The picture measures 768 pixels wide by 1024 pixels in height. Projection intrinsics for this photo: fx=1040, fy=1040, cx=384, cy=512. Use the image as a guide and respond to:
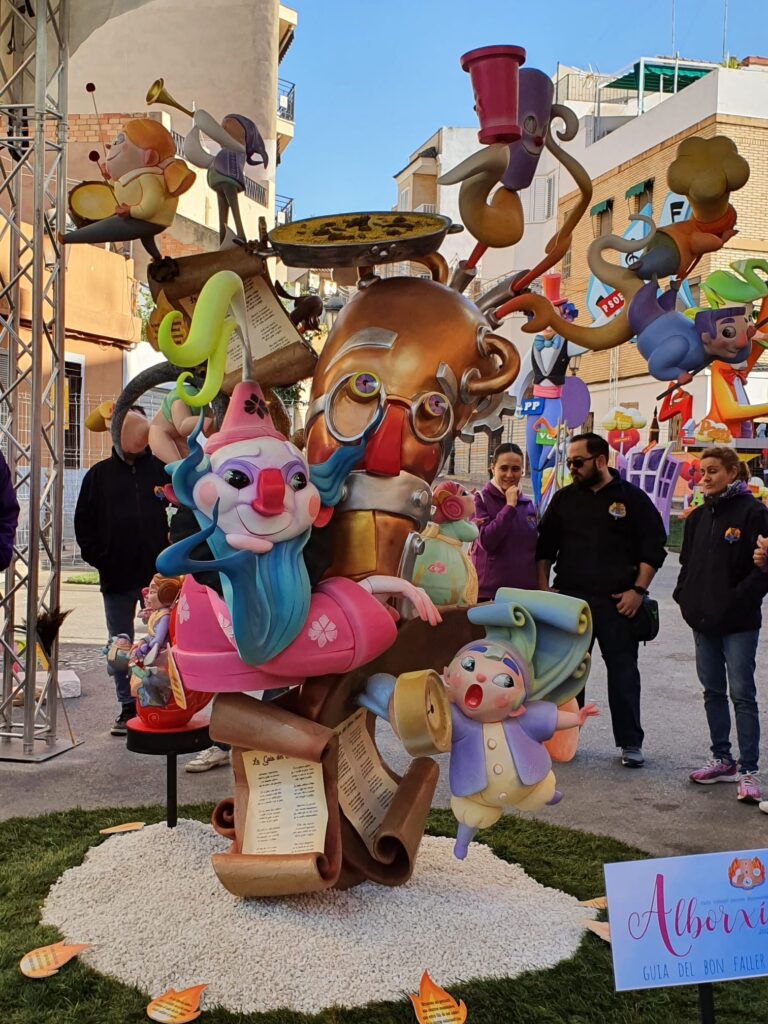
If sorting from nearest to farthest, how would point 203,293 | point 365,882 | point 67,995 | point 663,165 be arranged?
point 67,995 → point 203,293 → point 365,882 → point 663,165

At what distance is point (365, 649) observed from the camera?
3000mm

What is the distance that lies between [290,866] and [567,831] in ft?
5.13

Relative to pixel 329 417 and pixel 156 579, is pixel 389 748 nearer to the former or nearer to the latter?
pixel 156 579

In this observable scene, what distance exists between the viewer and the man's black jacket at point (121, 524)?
5504 millimetres

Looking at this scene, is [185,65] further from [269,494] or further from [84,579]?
[269,494]

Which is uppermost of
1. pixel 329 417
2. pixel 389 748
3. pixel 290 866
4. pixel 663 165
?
pixel 663 165

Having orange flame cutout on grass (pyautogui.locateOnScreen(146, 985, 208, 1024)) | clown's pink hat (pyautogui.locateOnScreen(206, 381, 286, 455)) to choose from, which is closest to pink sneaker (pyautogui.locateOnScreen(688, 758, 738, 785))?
orange flame cutout on grass (pyautogui.locateOnScreen(146, 985, 208, 1024))

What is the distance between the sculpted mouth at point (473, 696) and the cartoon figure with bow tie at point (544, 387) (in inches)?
329

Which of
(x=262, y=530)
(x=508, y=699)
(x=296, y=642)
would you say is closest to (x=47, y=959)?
(x=296, y=642)

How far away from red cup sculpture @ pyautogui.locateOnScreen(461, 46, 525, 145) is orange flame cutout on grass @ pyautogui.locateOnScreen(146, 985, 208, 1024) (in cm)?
256

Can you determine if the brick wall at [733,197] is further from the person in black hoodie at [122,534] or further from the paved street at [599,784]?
the person in black hoodie at [122,534]

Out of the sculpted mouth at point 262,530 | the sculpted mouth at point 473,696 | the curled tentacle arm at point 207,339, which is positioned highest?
the curled tentacle arm at point 207,339

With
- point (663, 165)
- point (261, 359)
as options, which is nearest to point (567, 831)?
point (261, 359)

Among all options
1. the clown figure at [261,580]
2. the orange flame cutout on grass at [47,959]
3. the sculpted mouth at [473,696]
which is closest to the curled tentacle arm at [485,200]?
the clown figure at [261,580]
